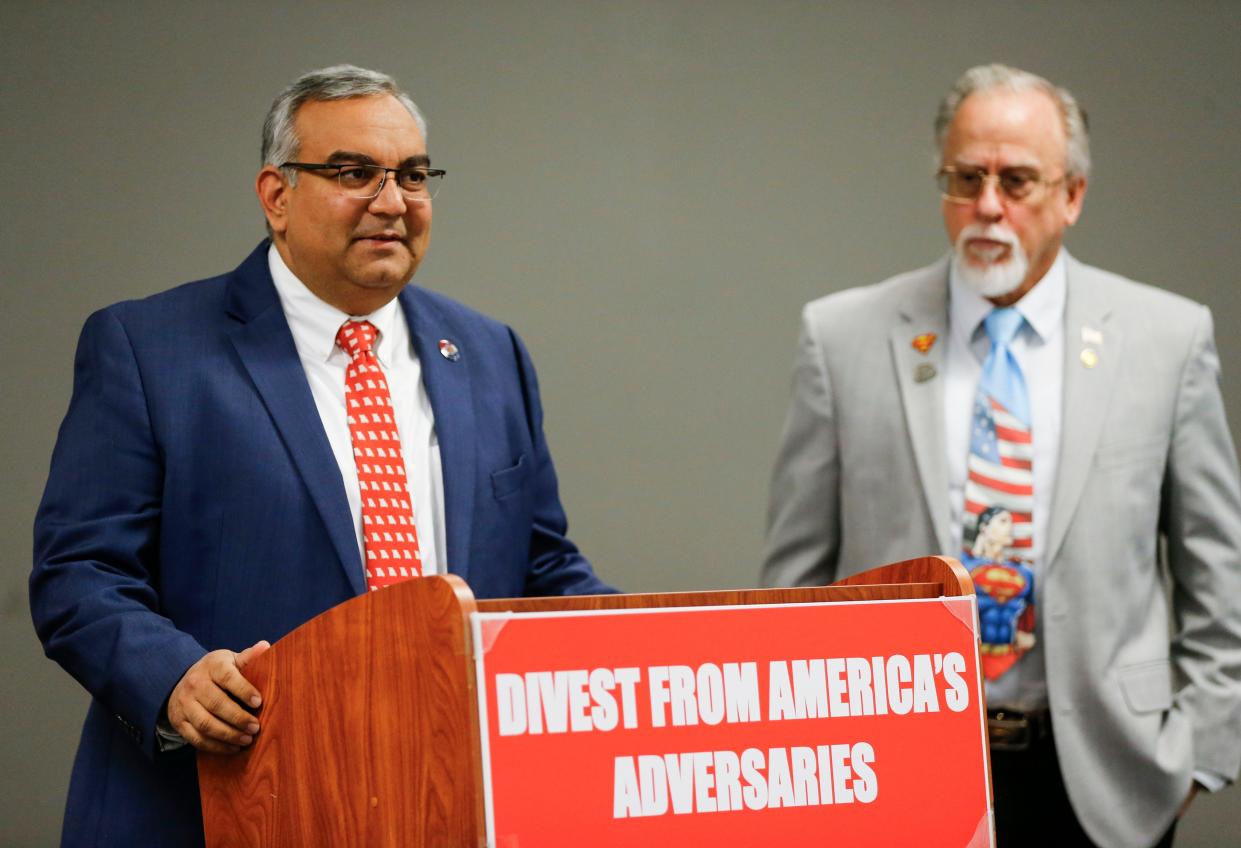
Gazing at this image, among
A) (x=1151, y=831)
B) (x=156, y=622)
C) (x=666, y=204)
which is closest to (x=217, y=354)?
(x=156, y=622)

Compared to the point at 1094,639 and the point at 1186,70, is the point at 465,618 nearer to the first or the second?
the point at 1094,639

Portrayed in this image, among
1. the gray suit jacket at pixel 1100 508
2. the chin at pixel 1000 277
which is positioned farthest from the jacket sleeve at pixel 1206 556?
the chin at pixel 1000 277

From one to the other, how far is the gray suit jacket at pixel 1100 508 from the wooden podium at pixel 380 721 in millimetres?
1044

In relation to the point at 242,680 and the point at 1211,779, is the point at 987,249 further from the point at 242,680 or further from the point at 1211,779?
the point at 242,680

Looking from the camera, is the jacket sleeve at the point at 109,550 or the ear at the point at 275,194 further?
the ear at the point at 275,194

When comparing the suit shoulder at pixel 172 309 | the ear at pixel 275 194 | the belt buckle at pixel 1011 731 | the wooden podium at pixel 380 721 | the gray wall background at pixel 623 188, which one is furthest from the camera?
the gray wall background at pixel 623 188

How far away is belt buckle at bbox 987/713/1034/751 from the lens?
2.54m

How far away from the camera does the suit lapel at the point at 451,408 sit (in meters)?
2.05

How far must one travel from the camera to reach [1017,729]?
2535 millimetres

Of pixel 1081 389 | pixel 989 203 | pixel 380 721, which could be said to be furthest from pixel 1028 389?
pixel 380 721

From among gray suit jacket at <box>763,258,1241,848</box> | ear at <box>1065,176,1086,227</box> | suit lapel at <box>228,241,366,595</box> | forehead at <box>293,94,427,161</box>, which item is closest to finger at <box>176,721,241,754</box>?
suit lapel at <box>228,241,366,595</box>

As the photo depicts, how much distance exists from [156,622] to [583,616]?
653 millimetres

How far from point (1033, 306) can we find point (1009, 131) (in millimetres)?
334

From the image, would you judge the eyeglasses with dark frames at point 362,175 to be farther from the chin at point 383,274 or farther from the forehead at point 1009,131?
the forehead at point 1009,131
